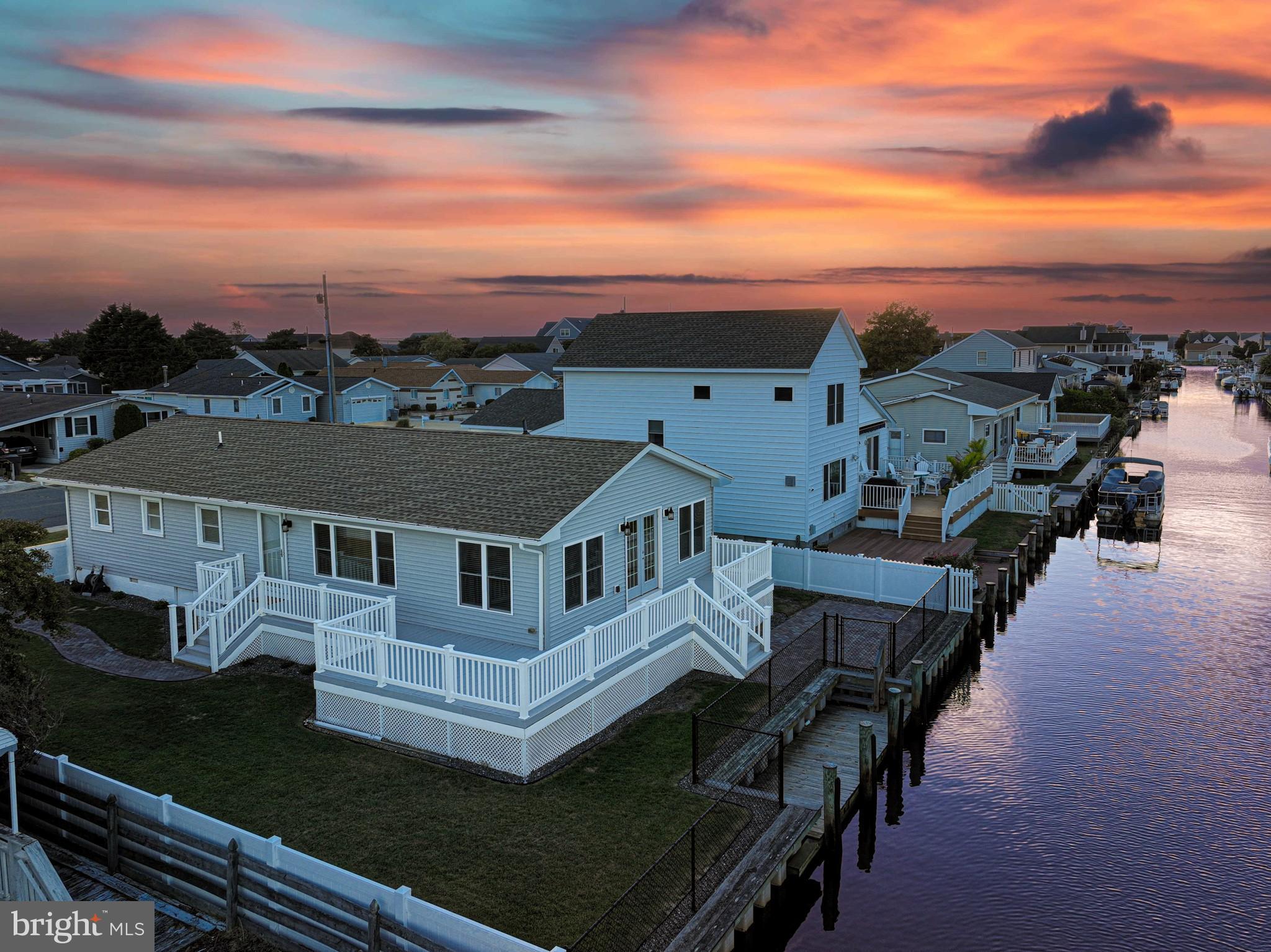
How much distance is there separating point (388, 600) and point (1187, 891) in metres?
14.7

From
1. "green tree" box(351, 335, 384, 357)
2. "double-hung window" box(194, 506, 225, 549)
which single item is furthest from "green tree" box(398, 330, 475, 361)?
"double-hung window" box(194, 506, 225, 549)

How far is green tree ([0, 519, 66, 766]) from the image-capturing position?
1259 centimetres

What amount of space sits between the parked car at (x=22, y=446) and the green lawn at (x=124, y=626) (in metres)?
38.2

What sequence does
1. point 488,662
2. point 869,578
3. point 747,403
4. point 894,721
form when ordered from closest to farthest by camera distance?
1. point 488,662
2. point 894,721
3. point 869,578
4. point 747,403

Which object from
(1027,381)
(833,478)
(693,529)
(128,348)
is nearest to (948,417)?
(833,478)

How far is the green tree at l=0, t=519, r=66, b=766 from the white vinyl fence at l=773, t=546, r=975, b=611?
1847 centimetres

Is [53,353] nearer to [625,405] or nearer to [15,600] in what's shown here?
[625,405]

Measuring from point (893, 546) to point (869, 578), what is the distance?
625cm

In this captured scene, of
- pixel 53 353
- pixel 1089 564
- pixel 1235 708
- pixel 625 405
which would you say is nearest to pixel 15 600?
pixel 625 405

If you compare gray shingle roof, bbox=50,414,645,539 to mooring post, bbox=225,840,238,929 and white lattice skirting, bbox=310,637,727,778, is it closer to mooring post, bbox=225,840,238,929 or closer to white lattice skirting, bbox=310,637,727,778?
white lattice skirting, bbox=310,637,727,778

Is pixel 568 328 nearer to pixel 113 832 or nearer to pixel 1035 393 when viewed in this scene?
A: pixel 1035 393

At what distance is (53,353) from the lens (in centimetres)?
15150

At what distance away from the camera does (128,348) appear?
337 ft

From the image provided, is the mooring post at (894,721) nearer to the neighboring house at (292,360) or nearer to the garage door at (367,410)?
the garage door at (367,410)
